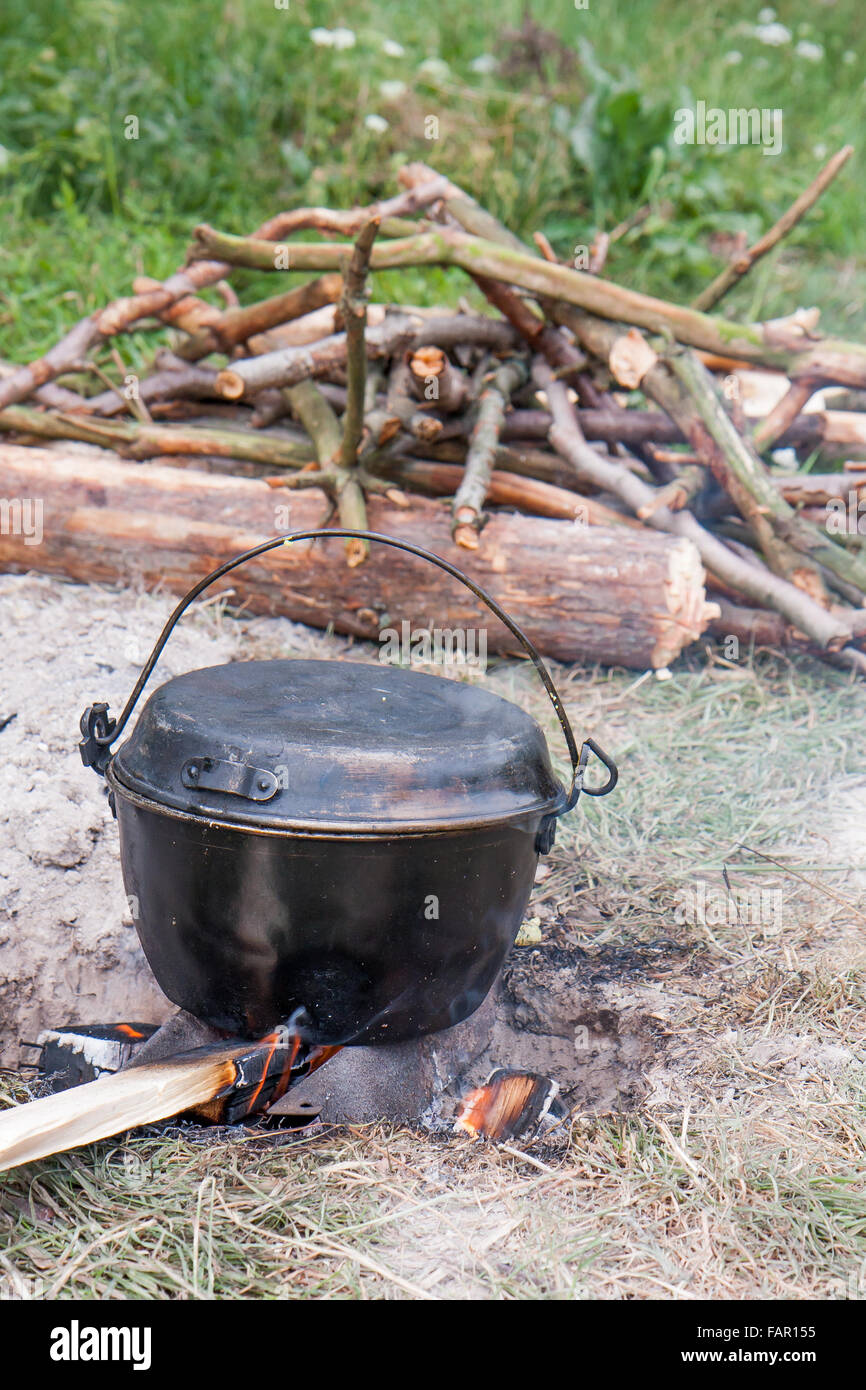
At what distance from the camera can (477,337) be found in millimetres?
4297

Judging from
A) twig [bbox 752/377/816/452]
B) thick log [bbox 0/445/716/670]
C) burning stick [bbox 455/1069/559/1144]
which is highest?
twig [bbox 752/377/816/452]

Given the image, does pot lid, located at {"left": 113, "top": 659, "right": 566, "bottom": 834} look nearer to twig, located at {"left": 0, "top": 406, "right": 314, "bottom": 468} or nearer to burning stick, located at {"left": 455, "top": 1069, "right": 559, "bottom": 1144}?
Answer: burning stick, located at {"left": 455, "top": 1069, "right": 559, "bottom": 1144}

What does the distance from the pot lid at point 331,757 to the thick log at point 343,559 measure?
1.54m

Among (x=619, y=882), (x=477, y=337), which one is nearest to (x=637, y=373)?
(x=477, y=337)

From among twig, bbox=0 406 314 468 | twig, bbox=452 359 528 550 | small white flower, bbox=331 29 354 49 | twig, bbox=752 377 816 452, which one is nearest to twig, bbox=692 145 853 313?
twig, bbox=752 377 816 452

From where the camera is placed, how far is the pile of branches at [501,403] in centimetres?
378

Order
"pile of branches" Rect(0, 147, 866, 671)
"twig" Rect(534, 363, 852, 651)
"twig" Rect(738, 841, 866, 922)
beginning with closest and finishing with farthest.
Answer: "twig" Rect(738, 841, 866, 922) → "twig" Rect(534, 363, 852, 651) → "pile of branches" Rect(0, 147, 866, 671)

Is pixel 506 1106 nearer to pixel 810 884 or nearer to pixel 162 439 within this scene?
pixel 810 884

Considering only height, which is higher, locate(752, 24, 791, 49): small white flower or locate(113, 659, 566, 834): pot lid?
locate(752, 24, 791, 49): small white flower

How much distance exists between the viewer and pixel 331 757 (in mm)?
1861

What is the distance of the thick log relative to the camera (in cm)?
367

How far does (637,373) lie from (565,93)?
4069 millimetres

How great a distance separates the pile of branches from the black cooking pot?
4.88 ft

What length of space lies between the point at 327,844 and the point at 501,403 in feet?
8.64
